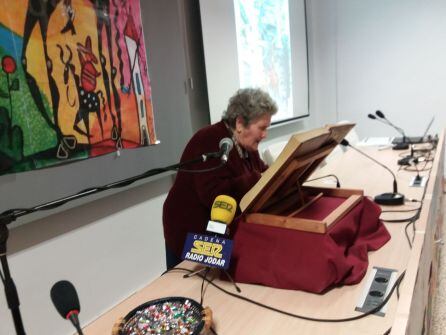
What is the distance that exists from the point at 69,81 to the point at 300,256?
4.30 feet

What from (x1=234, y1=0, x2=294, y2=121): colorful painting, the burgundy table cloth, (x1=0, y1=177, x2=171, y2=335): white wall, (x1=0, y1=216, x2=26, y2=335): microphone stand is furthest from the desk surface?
(x1=234, y1=0, x2=294, y2=121): colorful painting

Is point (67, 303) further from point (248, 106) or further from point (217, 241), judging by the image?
point (248, 106)

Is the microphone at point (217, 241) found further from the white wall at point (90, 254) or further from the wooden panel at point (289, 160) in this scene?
the white wall at point (90, 254)

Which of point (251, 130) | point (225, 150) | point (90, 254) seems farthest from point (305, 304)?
point (90, 254)

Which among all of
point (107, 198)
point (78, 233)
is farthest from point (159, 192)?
point (78, 233)

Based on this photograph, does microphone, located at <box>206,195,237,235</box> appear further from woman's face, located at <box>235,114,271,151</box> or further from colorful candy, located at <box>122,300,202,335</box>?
woman's face, located at <box>235,114,271,151</box>

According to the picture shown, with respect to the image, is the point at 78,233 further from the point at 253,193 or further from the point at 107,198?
the point at 253,193

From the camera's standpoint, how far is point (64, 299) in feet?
2.01

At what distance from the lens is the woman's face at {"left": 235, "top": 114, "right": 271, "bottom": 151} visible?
146cm

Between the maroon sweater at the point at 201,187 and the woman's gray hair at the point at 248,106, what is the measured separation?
0.18 feet

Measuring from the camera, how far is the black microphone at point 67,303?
0.60 m

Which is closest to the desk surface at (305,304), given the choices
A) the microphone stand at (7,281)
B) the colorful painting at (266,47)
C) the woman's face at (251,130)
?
the microphone stand at (7,281)

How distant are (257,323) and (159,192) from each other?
154 cm

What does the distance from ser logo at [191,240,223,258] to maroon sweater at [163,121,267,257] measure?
24 centimetres
